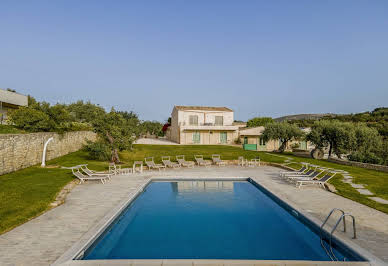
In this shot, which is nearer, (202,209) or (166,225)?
(166,225)

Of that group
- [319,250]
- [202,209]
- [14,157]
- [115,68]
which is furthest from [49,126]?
[115,68]

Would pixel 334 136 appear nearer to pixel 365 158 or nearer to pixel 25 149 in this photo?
pixel 365 158

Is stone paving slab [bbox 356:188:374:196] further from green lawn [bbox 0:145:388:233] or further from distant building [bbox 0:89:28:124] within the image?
distant building [bbox 0:89:28:124]

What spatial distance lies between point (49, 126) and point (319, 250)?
2006 centimetres

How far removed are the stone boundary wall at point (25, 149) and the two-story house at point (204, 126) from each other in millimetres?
18741

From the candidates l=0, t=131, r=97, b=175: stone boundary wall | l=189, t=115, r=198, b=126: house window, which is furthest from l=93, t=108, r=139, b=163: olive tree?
l=189, t=115, r=198, b=126: house window

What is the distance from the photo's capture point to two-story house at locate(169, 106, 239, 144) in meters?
35.6

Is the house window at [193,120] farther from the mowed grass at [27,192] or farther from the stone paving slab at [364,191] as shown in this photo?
the stone paving slab at [364,191]

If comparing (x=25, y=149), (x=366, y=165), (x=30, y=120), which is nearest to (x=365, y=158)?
(x=366, y=165)

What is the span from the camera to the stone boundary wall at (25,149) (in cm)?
1199

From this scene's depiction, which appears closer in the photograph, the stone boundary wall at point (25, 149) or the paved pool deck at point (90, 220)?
the paved pool deck at point (90, 220)

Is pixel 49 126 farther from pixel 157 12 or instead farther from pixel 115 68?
pixel 115 68

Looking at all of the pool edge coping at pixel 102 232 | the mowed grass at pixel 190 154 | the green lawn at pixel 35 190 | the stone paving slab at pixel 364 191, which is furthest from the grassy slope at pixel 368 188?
the mowed grass at pixel 190 154

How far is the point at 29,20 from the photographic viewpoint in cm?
2311
